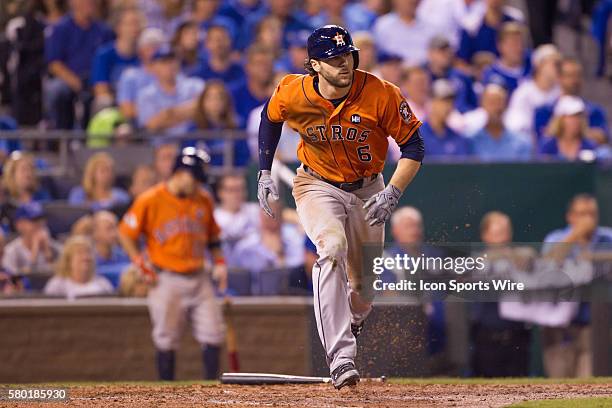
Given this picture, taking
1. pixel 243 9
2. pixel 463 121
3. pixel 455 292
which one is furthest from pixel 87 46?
pixel 455 292

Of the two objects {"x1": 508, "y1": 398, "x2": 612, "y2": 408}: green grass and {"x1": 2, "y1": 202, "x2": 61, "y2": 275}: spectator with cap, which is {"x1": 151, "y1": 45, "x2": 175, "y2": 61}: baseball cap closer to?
{"x1": 2, "y1": 202, "x2": 61, "y2": 275}: spectator with cap

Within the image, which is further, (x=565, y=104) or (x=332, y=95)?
(x=565, y=104)

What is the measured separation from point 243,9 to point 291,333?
4207 millimetres

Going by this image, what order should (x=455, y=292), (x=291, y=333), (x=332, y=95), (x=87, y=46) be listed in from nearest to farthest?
(x=332, y=95)
(x=455, y=292)
(x=291, y=333)
(x=87, y=46)

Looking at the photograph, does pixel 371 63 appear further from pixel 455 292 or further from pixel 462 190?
pixel 455 292

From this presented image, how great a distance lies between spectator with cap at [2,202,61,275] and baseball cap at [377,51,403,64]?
375cm

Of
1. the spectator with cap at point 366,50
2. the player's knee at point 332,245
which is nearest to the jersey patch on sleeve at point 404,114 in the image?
the player's knee at point 332,245

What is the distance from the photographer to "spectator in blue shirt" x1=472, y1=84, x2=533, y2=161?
12703mm

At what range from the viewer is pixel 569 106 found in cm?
1273

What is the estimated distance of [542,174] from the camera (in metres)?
11.6

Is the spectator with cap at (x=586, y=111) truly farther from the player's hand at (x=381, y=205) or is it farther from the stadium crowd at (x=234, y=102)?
the player's hand at (x=381, y=205)

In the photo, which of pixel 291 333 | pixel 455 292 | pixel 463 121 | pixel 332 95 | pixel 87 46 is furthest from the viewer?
pixel 87 46

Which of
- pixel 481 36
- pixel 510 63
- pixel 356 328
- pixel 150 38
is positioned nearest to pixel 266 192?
pixel 356 328

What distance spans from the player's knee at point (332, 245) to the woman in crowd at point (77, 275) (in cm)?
436
